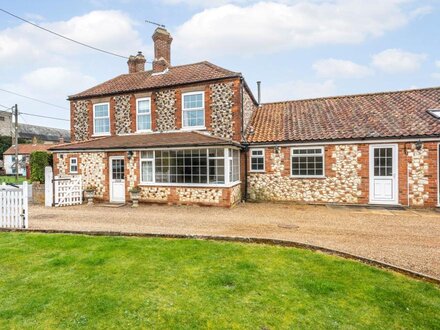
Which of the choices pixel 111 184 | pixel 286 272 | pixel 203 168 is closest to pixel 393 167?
pixel 203 168

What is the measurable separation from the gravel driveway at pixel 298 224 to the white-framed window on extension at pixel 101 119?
6440mm

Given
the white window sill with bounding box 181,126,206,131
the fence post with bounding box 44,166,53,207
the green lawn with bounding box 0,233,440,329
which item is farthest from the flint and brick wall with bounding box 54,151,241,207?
the green lawn with bounding box 0,233,440,329

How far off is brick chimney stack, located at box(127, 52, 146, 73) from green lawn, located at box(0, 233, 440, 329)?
17059 mm

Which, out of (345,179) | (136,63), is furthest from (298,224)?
(136,63)

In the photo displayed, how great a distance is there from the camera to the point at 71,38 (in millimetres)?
15102

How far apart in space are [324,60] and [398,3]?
10.7 meters

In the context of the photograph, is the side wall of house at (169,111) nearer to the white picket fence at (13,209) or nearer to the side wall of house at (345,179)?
the side wall of house at (345,179)

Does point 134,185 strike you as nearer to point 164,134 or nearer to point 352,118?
point 164,134

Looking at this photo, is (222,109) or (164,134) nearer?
(222,109)

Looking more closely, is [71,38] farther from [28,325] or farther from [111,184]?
[28,325]

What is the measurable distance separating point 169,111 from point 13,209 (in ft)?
31.3

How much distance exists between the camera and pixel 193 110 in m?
15.2

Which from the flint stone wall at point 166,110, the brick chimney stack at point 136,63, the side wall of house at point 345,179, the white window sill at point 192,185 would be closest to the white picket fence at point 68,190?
the white window sill at point 192,185

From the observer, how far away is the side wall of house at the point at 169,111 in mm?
14289
